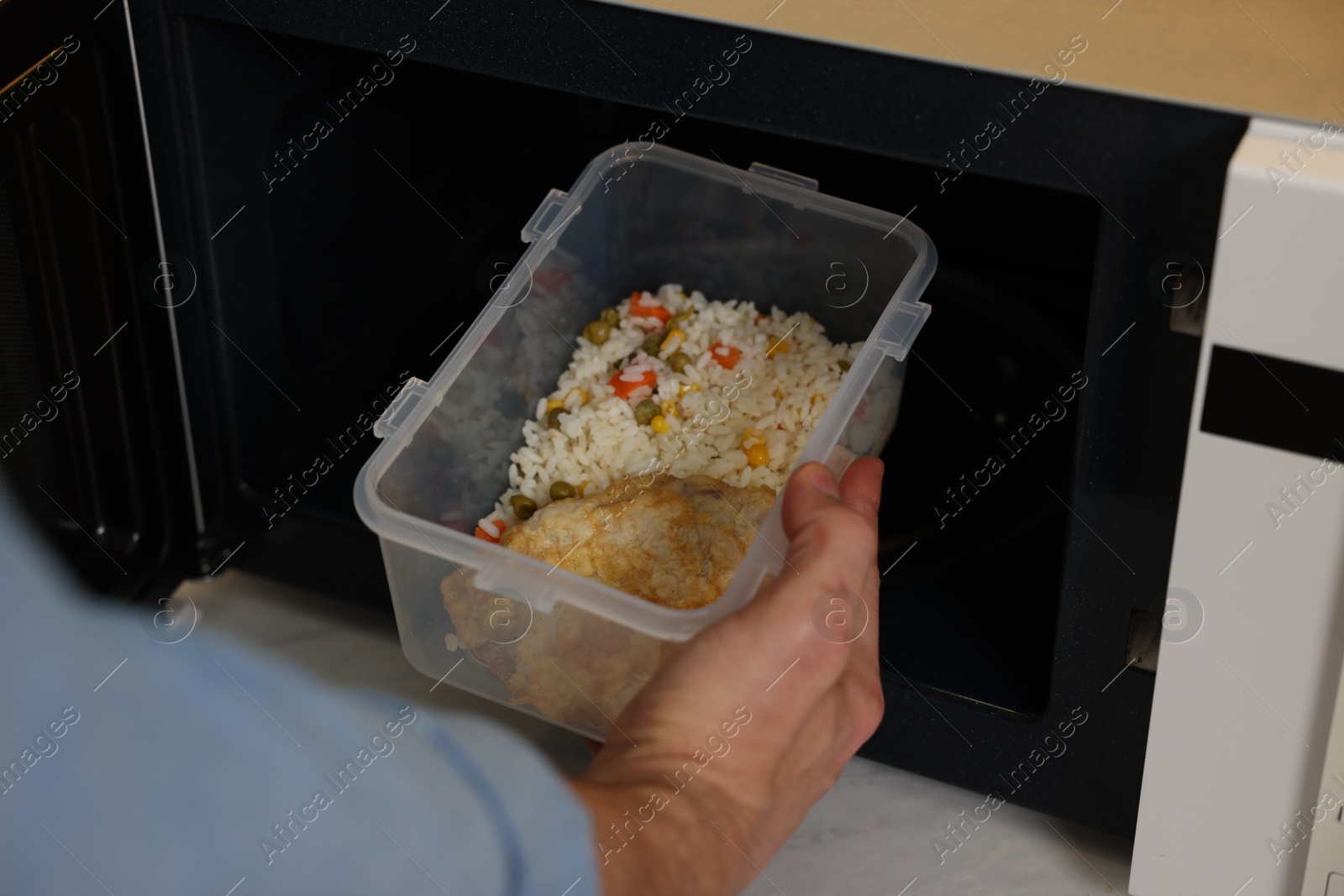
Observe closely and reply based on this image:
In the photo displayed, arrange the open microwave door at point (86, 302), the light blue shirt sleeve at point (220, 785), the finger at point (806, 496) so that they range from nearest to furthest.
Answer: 1. the light blue shirt sleeve at point (220, 785)
2. the finger at point (806, 496)
3. the open microwave door at point (86, 302)

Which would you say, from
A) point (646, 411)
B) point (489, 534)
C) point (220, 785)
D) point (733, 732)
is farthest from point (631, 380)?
point (220, 785)

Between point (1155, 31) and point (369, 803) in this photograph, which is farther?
point (1155, 31)

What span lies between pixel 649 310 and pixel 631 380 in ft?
0.26

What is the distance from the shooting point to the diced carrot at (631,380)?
0.94 metres

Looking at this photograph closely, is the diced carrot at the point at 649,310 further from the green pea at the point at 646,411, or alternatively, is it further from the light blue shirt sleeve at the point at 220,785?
the light blue shirt sleeve at the point at 220,785

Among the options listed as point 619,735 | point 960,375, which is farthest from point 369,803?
point 960,375

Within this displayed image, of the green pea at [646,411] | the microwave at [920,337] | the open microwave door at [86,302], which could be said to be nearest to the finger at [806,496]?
the microwave at [920,337]

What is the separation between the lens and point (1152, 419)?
65cm

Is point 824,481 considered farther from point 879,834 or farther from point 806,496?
point 879,834

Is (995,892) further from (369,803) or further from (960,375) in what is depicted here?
(369,803)

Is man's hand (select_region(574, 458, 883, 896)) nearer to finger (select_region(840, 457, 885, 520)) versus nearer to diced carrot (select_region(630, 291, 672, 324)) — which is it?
finger (select_region(840, 457, 885, 520))

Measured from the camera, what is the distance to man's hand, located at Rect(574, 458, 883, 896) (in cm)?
60

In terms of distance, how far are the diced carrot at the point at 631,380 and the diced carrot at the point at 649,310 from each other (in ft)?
0.19

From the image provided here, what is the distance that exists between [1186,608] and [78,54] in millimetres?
697
